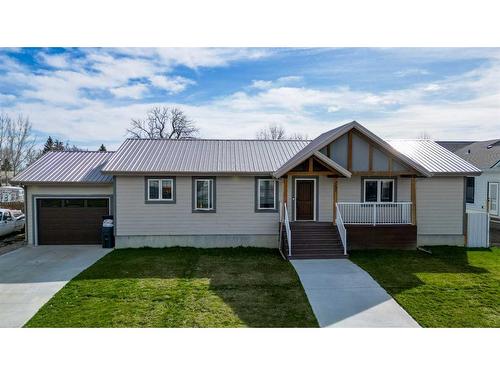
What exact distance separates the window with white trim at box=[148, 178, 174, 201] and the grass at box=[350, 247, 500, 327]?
7548mm

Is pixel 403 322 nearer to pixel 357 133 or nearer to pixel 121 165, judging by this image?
pixel 357 133

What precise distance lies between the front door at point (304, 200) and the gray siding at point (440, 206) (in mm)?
4528

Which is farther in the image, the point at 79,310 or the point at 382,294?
the point at 382,294

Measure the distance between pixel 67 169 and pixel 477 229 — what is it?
18.1 m

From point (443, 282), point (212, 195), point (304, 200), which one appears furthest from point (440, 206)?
→ point (212, 195)

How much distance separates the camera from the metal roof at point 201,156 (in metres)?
13.7

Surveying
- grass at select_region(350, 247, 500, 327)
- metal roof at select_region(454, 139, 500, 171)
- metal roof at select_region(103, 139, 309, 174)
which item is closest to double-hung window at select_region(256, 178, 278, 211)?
metal roof at select_region(103, 139, 309, 174)

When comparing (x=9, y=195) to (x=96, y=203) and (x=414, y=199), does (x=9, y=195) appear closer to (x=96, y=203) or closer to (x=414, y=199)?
(x=96, y=203)

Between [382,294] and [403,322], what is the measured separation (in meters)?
1.52

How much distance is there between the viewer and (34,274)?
34.0ft

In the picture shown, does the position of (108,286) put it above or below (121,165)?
below

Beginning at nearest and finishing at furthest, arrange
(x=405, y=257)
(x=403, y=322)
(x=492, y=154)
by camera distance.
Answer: (x=403, y=322) < (x=405, y=257) < (x=492, y=154)

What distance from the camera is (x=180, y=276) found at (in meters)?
10.1

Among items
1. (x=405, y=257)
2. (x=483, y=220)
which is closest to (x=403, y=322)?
(x=405, y=257)
